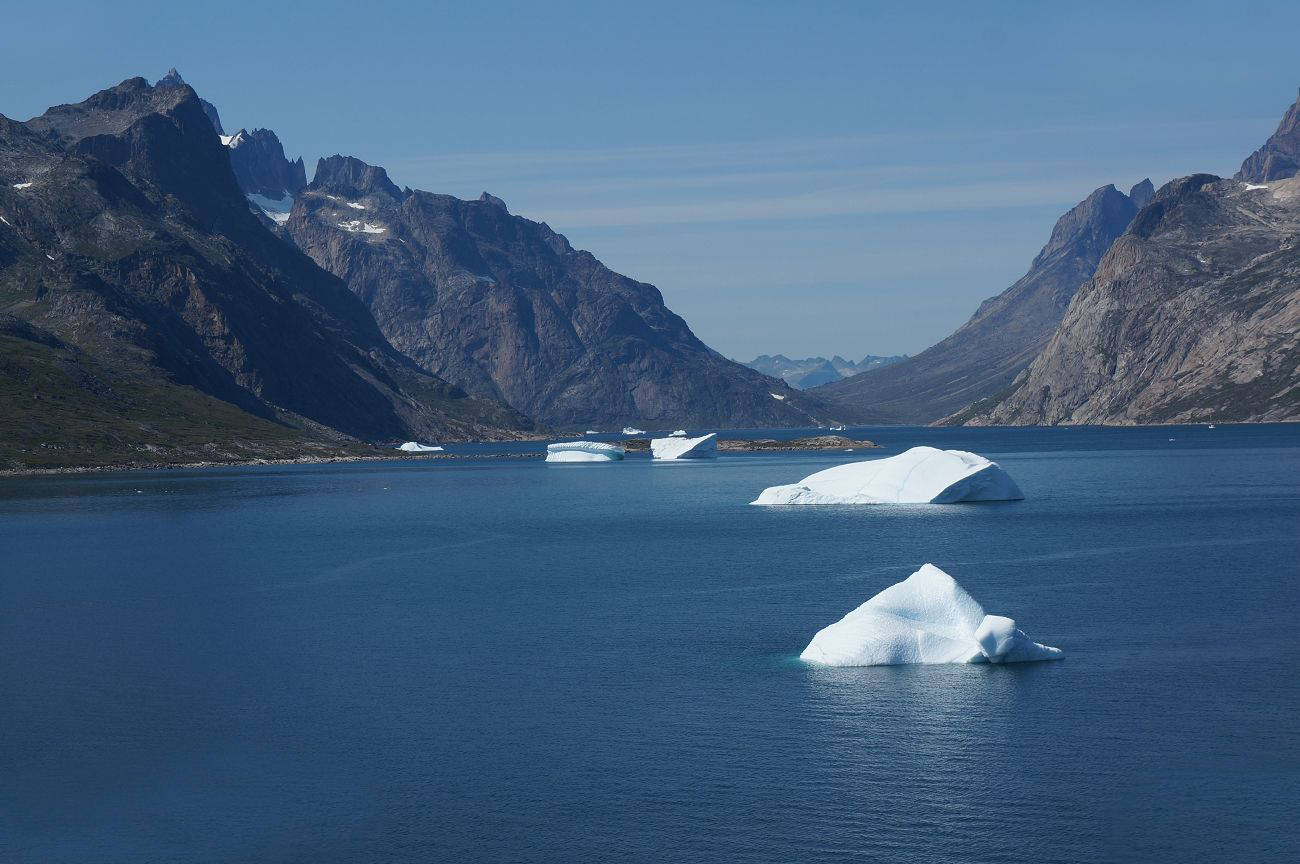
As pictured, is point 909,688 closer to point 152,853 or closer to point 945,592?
point 945,592

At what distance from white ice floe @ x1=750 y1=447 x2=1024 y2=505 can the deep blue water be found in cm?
3818

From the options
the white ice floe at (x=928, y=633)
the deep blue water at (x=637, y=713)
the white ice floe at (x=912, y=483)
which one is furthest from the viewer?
the white ice floe at (x=912, y=483)

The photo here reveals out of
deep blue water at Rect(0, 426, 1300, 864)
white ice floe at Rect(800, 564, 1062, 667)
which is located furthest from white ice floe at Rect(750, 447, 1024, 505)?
white ice floe at Rect(800, 564, 1062, 667)

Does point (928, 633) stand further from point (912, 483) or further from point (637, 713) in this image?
point (912, 483)

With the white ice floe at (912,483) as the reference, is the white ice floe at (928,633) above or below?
below

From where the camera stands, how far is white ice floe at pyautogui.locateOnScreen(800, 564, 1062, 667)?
2318 inches

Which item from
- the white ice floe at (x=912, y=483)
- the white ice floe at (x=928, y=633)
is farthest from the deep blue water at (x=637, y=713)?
the white ice floe at (x=912, y=483)

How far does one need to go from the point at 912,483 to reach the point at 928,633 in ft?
297

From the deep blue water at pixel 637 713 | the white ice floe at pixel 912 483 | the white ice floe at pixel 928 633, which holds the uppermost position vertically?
the white ice floe at pixel 912 483

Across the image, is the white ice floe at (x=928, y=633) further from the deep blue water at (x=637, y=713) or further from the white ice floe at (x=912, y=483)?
the white ice floe at (x=912, y=483)

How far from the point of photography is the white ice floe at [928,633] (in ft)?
193

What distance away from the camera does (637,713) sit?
53250 millimetres

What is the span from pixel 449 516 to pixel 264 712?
9966 centimetres

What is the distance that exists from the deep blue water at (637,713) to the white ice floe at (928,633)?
135 cm
